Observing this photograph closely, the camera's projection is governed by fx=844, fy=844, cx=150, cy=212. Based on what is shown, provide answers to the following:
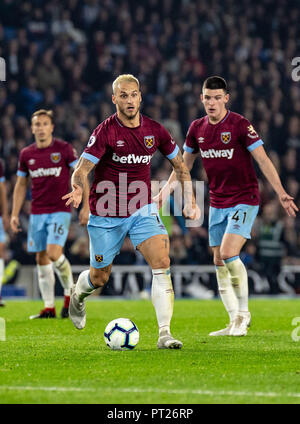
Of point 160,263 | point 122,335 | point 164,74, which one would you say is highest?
point 164,74

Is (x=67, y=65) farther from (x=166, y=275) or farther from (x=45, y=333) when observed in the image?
(x=166, y=275)

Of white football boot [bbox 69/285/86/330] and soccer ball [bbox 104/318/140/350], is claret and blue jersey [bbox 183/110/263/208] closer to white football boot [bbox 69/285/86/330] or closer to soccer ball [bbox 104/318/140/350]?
white football boot [bbox 69/285/86/330]

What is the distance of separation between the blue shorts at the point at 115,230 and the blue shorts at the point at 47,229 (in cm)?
329

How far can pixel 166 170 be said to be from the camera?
1977 cm

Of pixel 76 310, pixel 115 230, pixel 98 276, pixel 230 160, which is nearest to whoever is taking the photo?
pixel 115 230

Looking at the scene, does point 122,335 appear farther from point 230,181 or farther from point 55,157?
point 55,157

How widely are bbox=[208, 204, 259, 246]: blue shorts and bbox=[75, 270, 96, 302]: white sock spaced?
176 centimetres

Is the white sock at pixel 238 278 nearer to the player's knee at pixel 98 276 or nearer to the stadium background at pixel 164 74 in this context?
the player's knee at pixel 98 276

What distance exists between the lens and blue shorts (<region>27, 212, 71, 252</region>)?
37.5 feet

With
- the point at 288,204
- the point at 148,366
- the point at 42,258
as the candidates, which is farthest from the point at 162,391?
the point at 42,258

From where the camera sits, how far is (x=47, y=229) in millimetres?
11578

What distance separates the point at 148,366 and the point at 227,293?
3285 millimetres

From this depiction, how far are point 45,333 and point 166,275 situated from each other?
2384 mm
